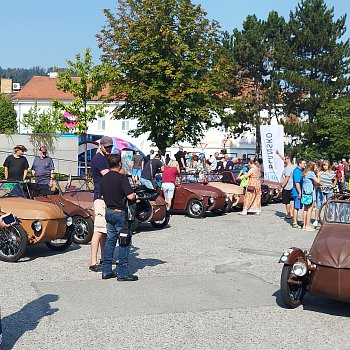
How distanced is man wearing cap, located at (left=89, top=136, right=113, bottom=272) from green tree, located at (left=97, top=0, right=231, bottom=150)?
64.0 feet

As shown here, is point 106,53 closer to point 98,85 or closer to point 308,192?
point 98,85

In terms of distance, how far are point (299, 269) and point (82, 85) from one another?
21251 mm

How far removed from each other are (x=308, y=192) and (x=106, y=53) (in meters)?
19.2

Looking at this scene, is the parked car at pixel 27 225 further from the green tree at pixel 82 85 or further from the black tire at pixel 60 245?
the green tree at pixel 82 85

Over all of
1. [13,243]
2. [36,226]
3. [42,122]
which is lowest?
[13,243]

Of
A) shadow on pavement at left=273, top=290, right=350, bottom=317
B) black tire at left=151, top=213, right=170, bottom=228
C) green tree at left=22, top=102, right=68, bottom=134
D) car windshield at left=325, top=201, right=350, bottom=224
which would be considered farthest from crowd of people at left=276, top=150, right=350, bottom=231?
green tree at left=22, top=102, right=68, bottom=134

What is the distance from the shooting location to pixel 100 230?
365 inches

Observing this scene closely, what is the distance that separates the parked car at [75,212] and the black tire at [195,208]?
5406 millimetres

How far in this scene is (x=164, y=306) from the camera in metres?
7.40

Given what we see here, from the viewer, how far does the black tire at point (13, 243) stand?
9.72 meters

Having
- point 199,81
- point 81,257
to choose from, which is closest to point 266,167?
point 199,81

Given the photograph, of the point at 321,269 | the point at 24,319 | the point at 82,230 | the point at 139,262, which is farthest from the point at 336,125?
the point at 24,319

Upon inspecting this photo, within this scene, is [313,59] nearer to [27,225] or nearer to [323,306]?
[27,225]

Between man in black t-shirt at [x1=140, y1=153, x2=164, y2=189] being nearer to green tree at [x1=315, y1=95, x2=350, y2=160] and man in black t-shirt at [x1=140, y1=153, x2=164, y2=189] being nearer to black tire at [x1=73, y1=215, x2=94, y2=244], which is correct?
black tire at [x1=73, y1=215, x2=94, y2=244]
